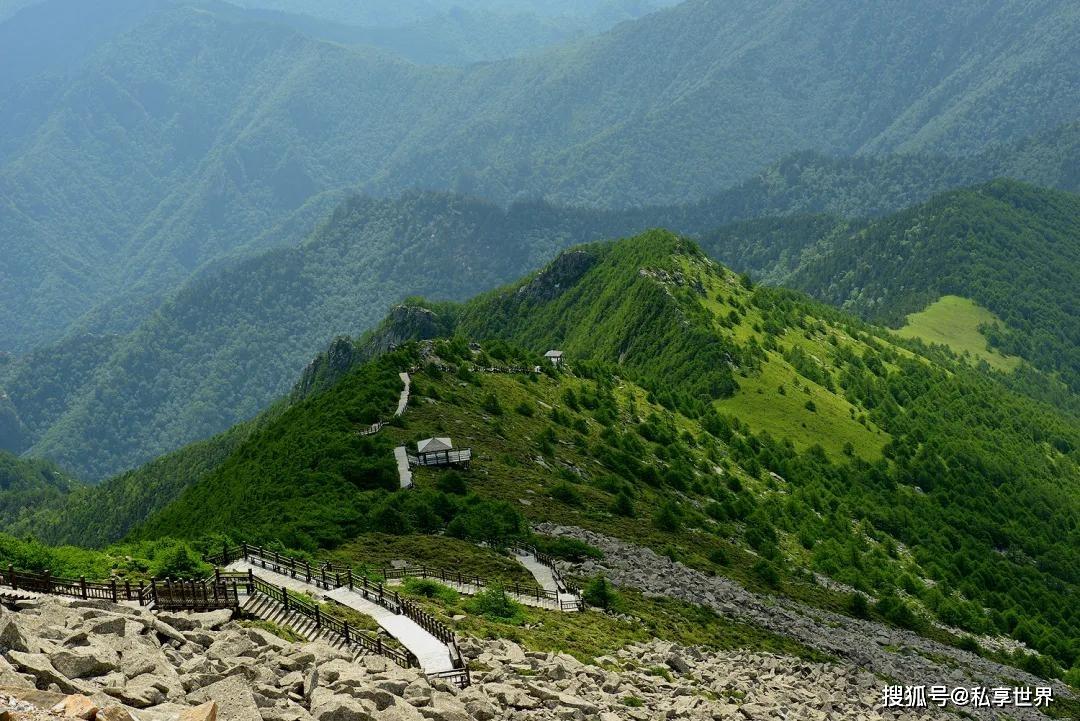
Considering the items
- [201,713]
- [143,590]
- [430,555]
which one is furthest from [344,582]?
[201,713]

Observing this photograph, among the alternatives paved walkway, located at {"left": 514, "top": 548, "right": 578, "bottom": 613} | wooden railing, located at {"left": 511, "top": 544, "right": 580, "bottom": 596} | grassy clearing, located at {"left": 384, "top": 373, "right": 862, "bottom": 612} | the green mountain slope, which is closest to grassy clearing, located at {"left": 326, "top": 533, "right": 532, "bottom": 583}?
grassy clearing, located at {"left": 384, "top": 373, "right": 862, "bottom": 612}

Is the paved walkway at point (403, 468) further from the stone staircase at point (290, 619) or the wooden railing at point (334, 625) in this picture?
the stone staircase at point (290, 619)

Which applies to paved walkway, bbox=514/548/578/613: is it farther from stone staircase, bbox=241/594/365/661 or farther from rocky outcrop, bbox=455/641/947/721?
stone staircase, bbox=241/594/365/661

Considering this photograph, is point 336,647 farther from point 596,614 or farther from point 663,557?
point 663,557

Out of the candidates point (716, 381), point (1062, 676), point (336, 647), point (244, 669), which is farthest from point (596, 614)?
point (716, 381)

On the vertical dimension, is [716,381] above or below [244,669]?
above

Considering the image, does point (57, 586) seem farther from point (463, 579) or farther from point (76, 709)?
point (463, 579)

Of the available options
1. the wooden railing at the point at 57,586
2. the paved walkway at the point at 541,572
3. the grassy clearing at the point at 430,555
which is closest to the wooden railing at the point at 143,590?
the wooden railing at the point at 57,586
